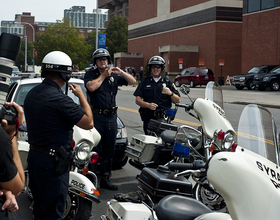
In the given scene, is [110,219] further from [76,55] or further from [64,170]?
[76,55]

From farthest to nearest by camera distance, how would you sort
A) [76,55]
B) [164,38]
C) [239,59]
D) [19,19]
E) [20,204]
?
[19,19]
[164,38]
[76,55]
[239,59]
[20,204]

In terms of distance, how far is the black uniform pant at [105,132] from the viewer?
18.9 ft

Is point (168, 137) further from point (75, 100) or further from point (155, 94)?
point (75, 100)

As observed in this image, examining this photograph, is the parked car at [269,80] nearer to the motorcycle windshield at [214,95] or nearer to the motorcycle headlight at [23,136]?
the motorcycle windshield at [214,95]

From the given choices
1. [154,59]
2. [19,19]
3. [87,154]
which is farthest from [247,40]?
[19,19]

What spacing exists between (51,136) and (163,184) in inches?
41.1

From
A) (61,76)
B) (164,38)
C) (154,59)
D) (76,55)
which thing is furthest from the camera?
(164,38)

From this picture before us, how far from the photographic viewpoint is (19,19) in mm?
163375

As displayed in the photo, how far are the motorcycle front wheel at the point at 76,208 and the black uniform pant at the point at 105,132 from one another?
153cm

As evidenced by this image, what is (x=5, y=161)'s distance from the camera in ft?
7.48

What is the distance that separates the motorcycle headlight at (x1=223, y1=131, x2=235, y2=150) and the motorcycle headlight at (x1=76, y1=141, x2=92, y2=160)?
5.16 ft

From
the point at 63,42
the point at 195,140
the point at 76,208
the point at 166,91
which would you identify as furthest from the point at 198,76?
the point at 76,208

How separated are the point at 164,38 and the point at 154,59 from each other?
4697cm

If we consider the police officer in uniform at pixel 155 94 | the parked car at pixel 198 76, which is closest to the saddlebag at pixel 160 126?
the police officer in uniform at pixel 155 94
